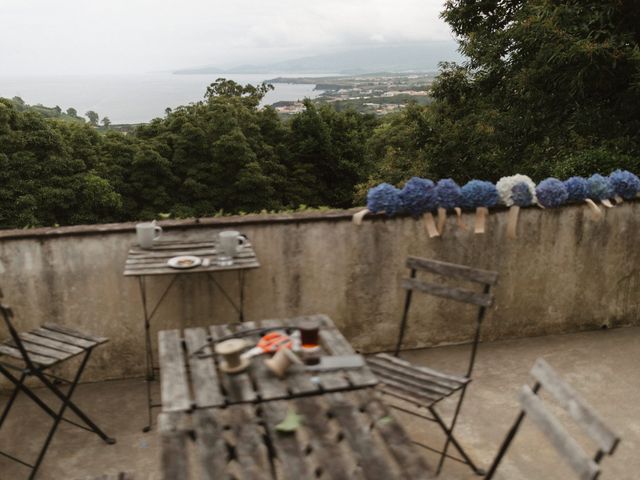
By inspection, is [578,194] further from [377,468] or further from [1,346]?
[1,346]

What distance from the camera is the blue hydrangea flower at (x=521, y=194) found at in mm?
4281

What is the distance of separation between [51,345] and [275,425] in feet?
5.78

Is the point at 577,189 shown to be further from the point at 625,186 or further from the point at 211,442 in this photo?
the point at 211,442

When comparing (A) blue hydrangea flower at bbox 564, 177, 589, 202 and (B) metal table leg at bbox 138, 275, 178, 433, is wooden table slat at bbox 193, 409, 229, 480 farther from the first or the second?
(A) blue hydrangea flower at bbox 564, 177, 589, 202

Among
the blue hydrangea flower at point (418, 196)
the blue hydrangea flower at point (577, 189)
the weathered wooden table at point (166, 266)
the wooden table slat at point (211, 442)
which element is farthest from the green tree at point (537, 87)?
the wooden table slat at point (211, 442)

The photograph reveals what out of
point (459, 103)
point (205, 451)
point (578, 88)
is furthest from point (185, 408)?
point (459, 103)

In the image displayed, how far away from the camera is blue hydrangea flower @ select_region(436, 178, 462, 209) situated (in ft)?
13.7

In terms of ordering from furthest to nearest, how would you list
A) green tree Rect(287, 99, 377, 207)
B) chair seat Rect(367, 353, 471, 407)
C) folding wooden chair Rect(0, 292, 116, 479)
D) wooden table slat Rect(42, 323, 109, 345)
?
green tree Rect(287, 99, 377, 207) → wooden table slat Rect(42, 323, 109, 345) → folding wooden chair Rect(0, 292, 116, 479) → chair seat Rect(367, 353, 471, 407)

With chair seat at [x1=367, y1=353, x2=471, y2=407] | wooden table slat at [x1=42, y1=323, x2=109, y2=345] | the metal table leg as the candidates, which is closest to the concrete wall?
the metal table leg

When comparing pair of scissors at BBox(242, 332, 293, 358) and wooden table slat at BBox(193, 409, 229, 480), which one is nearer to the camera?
wooden table slat at BBox(193, 409, 229, 480)

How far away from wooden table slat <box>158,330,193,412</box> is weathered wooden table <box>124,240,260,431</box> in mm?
658

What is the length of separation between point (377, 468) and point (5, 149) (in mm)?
27157

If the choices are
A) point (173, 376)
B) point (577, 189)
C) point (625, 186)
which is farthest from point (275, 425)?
point (625, 186)

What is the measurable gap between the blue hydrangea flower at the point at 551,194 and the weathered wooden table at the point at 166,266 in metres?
2.20
